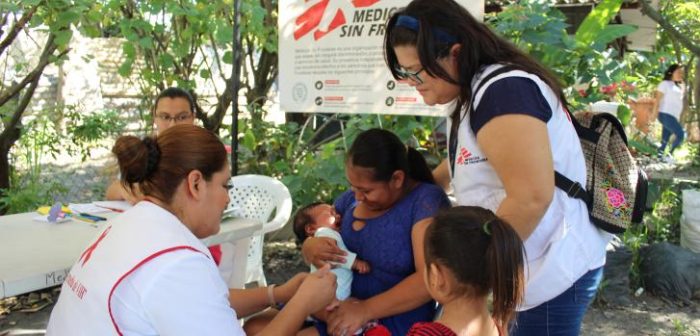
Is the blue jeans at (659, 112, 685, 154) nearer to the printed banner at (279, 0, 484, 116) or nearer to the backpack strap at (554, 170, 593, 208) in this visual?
the printed banner at (279, 0, 484, 116)

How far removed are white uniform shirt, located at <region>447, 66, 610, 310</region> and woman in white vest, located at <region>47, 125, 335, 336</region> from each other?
2.00ft

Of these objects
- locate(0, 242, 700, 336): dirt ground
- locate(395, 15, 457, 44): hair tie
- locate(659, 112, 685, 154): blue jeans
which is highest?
locate(395, 15, 457, 44): hair tie

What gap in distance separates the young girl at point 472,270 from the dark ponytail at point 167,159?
56 cm

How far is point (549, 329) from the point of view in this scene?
1.67 meters

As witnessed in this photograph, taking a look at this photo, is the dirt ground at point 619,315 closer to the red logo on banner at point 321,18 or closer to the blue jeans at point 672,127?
the red logo on banner at point 321,18

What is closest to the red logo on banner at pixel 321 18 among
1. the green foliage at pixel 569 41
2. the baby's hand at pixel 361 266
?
the green foliage at pixel 569 41

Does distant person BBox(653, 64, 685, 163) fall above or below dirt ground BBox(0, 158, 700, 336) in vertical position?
above

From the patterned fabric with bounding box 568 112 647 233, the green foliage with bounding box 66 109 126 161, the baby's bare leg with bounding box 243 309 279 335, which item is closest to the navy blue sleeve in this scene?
the patterned fabric with bounding box 568 112 647 233

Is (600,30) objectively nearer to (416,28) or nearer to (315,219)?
(315,219)

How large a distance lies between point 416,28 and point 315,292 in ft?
2.47

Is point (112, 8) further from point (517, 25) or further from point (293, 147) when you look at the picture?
point (517, 25)

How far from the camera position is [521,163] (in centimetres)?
142

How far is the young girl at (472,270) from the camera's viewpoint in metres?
1.42

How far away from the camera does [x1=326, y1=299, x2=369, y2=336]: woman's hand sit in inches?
77.9
